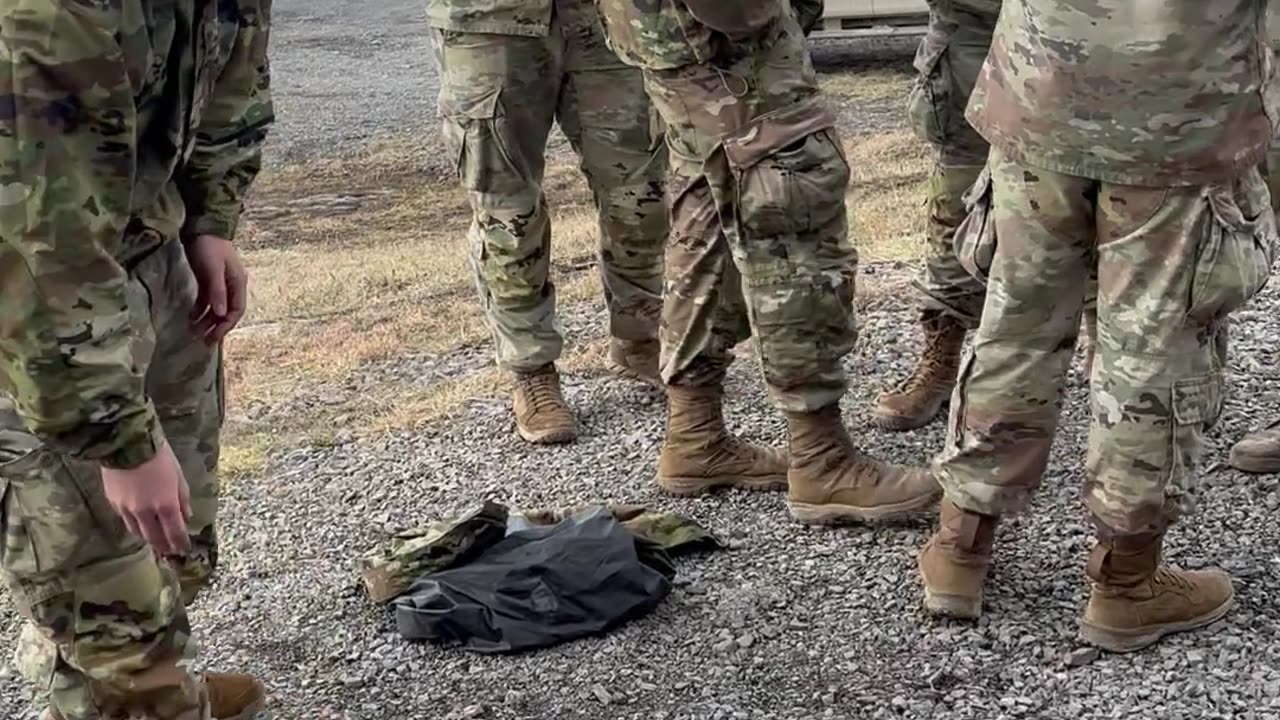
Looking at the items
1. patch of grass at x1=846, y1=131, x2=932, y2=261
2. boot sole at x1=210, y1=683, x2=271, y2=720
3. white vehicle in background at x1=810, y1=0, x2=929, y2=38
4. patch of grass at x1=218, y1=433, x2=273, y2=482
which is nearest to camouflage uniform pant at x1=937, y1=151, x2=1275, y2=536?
boot sole at x1=210, y1=683, x2=271, y2=720

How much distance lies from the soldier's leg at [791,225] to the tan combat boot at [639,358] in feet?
4.00

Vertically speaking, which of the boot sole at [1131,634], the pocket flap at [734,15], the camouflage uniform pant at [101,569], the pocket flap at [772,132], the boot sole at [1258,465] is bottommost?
the boot sole at [1131,634]

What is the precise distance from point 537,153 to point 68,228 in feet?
8.64

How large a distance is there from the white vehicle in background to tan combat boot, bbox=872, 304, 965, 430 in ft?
27.6

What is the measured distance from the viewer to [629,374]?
5.21m

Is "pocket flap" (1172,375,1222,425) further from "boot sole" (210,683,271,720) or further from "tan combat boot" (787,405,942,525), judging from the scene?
"boot sole" (210,683,271,720)

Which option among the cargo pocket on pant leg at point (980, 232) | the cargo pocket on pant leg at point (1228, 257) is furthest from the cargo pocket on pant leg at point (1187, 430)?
the cargo pocket on pant leg at point (980, 232)

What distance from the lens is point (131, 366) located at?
224 cm

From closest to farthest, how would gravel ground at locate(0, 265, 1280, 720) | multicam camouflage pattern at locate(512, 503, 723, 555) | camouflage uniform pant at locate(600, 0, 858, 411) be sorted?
gravel ground at locate(0, 265, 1280, 720) → camouflage uniform pant at locate(600, 0, 858, 411) → multicam camouflage pattern at locate(512, 503, 723, 555)

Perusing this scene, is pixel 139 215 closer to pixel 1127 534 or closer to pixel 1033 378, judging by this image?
pixel 1033 378

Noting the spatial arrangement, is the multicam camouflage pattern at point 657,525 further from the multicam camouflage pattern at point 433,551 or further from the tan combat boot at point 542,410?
the tan combat boot at point 542,410

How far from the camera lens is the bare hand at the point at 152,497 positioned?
227 cm

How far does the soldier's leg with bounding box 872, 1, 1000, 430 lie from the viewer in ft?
13.5

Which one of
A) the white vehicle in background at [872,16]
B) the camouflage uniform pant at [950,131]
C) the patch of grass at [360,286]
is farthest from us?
the white vehicle in background at [872,16]
